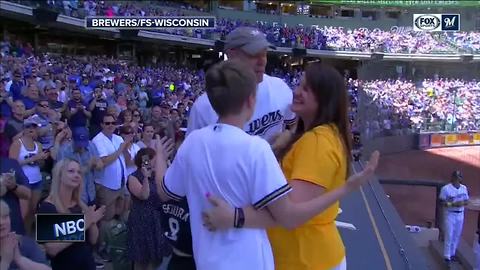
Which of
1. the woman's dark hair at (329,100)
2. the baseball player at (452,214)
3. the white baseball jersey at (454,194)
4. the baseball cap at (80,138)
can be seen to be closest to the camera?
the woman's dark hair at (329,100)

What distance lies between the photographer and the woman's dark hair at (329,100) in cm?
234

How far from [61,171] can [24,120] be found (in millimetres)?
2059

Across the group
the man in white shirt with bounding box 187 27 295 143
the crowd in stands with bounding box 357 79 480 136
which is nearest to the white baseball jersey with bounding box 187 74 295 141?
the man in white shirt with bounding box 187 27 295 143

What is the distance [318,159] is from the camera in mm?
2223

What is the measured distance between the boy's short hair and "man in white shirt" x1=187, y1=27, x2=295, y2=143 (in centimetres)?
53

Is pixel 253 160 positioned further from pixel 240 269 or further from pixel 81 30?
pixel 81 30

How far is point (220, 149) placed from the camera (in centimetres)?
207

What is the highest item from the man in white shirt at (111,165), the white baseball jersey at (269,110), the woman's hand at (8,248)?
the white baseball jersey at (269,110)

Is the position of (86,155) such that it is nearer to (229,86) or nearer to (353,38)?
(229,86)

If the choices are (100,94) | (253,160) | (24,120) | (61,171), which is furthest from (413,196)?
(253,160)

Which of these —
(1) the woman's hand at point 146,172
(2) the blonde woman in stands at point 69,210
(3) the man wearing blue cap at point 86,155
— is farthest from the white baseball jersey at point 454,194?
(2) the blonde woman in stands at point 69,210

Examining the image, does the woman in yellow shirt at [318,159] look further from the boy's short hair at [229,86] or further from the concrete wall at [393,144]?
the concrete wall at [393,144]

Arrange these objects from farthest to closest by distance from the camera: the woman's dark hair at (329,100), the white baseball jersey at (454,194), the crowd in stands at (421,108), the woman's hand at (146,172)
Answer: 1. the crowd in stands at (421,108)
2. the white baseball jersey at (454,194)
3. the woman's hand at (146,172)
4. the woman's dark hair at (329,100)

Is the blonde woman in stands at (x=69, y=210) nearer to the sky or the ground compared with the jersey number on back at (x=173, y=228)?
nearer to the ground
